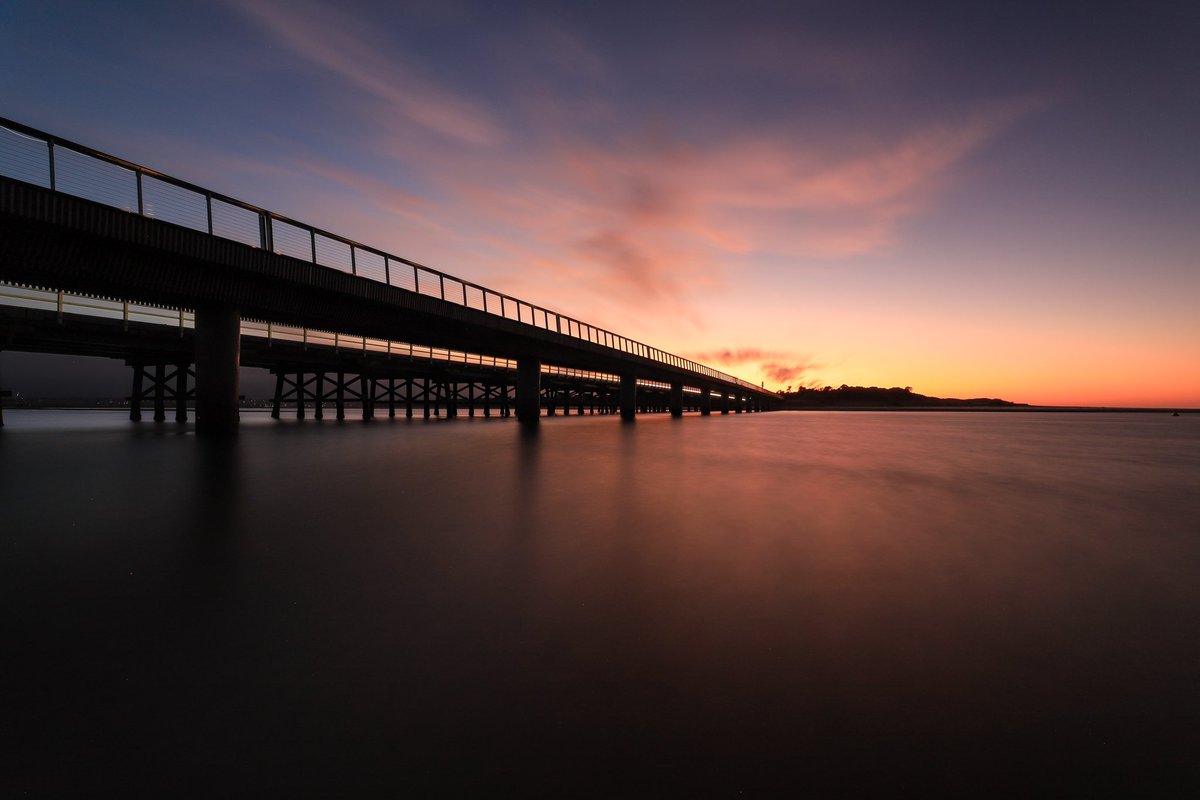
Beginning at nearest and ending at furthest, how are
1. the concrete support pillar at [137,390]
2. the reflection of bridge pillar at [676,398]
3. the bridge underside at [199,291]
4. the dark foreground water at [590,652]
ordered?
the dark foreground water at [590,652], the bridge underside at [199,291], the concrete support pillar at [137,390], the reflection of bridge pillar at [676,398]

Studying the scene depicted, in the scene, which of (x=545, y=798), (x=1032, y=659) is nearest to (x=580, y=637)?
(x=545, y=798)

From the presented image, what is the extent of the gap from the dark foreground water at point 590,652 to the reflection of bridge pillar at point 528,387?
33845 mm

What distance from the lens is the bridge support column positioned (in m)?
19.2

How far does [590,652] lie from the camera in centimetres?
293

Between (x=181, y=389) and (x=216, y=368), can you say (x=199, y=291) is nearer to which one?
(x=216, y=368)

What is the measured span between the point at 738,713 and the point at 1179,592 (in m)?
4.66

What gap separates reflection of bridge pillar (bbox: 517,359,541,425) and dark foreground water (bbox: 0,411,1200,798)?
111ft

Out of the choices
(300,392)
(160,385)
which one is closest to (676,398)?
(300,392)

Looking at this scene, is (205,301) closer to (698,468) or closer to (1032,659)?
(698,468)

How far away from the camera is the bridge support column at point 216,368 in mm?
19203

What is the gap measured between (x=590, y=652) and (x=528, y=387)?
38852mm

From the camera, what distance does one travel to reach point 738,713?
232 centimetres

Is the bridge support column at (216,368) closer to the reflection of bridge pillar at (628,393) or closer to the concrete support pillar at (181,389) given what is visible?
the concrete support pillar at (181,389)

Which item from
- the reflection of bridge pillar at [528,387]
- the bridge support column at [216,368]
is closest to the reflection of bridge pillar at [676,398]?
the reflection of bridge pillar at [528,387]
